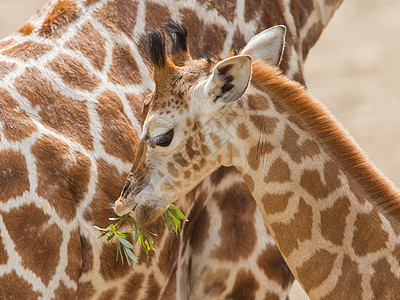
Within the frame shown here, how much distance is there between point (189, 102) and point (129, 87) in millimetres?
867

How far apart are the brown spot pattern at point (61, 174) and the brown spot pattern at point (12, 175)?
0.09 meters

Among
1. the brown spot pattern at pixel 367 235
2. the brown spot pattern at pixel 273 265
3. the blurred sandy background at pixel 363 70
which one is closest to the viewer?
the brown spot pattern at pixel 367 235

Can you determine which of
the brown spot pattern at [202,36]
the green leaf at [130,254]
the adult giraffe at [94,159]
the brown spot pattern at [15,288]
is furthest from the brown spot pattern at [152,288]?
the brown spot pattern at [202,36]

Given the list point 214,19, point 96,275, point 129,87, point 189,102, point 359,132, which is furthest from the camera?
point 359,132

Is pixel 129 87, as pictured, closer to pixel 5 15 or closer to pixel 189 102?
pixel 189 102

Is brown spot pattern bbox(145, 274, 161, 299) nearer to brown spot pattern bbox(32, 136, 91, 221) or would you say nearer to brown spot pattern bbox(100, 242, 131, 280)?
brown spot pattern bbox(100, 242, 131, 280)

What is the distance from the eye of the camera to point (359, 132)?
11445 mm

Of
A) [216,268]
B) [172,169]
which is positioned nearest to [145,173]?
[172,169]

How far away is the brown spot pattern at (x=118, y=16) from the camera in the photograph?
5140 millimetres

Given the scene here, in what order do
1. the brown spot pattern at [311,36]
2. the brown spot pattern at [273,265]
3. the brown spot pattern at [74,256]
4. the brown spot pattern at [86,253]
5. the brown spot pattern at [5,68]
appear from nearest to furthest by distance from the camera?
the brown spot pattern at [74,256] < the brown spot pattern at [86,253] < the brown spot pattern at [5,68] < the brown spot pattern at [273,265] < the brown spot pattern at [311,36]

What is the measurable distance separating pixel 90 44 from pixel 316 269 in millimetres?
1985

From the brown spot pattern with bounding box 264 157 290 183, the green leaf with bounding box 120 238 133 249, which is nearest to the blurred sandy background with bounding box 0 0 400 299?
the brown spot pattern with bounding box 264 157 290 183

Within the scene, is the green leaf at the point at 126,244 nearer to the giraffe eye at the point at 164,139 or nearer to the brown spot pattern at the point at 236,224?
Result: the giraffe eye at the point at 164,139

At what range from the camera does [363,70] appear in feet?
44.4
